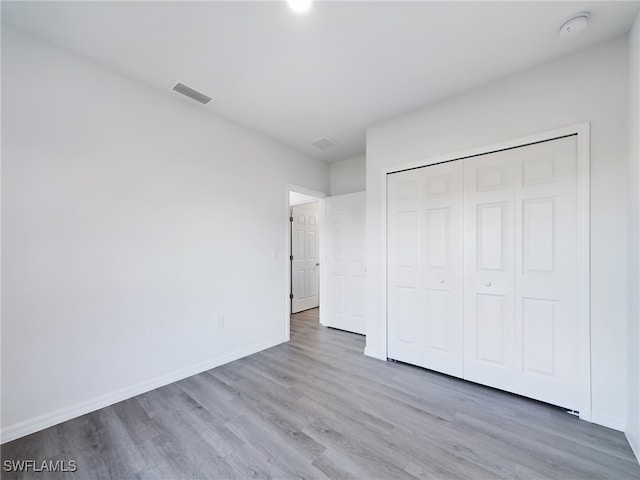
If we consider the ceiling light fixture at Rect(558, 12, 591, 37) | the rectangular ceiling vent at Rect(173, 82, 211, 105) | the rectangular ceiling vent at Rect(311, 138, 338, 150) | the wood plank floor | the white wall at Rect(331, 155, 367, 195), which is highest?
the ceiling light fixture at Rect(558, 12, 591, 37)

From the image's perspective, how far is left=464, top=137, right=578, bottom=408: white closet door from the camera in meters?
2.01

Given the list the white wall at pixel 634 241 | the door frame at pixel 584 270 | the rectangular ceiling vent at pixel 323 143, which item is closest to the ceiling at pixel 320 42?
the white wall at pixel 634 241

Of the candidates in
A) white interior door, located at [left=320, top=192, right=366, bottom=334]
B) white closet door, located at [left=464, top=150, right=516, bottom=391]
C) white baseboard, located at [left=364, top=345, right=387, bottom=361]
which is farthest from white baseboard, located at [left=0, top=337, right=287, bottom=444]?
white closet door, located at [left=464, top=150, right=516, bottom=391]

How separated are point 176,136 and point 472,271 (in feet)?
10.1

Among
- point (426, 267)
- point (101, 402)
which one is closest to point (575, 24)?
point (426, 267)

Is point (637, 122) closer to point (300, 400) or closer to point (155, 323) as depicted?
point (300, 400)

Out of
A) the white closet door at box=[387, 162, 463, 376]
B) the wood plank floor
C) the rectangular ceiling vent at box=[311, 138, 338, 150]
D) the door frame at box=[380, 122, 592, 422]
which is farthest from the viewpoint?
the rectangular ceiling vent at box=[311, 138, 338, 150]

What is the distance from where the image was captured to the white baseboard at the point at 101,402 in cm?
175

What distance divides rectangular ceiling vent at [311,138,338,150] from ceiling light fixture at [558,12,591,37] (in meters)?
2.33

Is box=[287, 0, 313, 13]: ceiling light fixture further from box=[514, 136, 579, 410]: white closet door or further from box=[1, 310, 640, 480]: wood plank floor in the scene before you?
box=[1, 310, 640, 480]: wood plank floor

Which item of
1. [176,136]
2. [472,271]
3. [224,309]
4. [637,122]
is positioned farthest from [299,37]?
[224,309]

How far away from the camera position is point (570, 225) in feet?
6.54

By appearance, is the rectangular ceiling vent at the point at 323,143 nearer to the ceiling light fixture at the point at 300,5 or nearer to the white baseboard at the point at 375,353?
the ceiling light fixture at the point at 300,5

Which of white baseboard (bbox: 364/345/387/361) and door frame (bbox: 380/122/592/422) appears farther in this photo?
→ white baseboard (bbox: 364/345/387/361)
